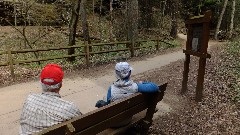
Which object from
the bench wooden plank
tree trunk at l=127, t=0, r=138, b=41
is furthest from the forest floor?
tree trunk at l=127, t=0, r=138, b=41

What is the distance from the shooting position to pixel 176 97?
798 centimetres

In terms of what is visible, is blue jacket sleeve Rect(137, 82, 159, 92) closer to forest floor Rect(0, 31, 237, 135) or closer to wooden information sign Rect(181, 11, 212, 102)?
forest floor Rect(0, 31, 237, 135)

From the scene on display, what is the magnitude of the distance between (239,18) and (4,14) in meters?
24.8

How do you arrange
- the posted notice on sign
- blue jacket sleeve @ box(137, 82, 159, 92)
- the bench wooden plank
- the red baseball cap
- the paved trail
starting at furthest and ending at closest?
the posted notice on sign < the paved trail < blue jacket sleeve @ box(137, 82, 159, 92) < the bench wooden plank < the red baseball cap

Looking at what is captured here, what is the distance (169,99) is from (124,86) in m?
3.44

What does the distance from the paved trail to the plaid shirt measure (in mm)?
2848

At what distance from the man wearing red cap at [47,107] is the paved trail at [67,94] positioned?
287 cm

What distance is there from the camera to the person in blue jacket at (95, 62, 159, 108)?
454cm

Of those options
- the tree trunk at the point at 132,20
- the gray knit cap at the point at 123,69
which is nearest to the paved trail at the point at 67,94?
the gray knit cap at the point at 123,69

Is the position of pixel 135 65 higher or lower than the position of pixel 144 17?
lower

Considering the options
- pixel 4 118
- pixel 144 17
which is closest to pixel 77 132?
pixel 4 118

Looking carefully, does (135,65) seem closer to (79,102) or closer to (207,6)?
(79,102)

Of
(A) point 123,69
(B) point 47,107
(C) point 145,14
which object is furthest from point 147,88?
(C) point 145,14

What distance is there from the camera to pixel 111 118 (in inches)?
160
